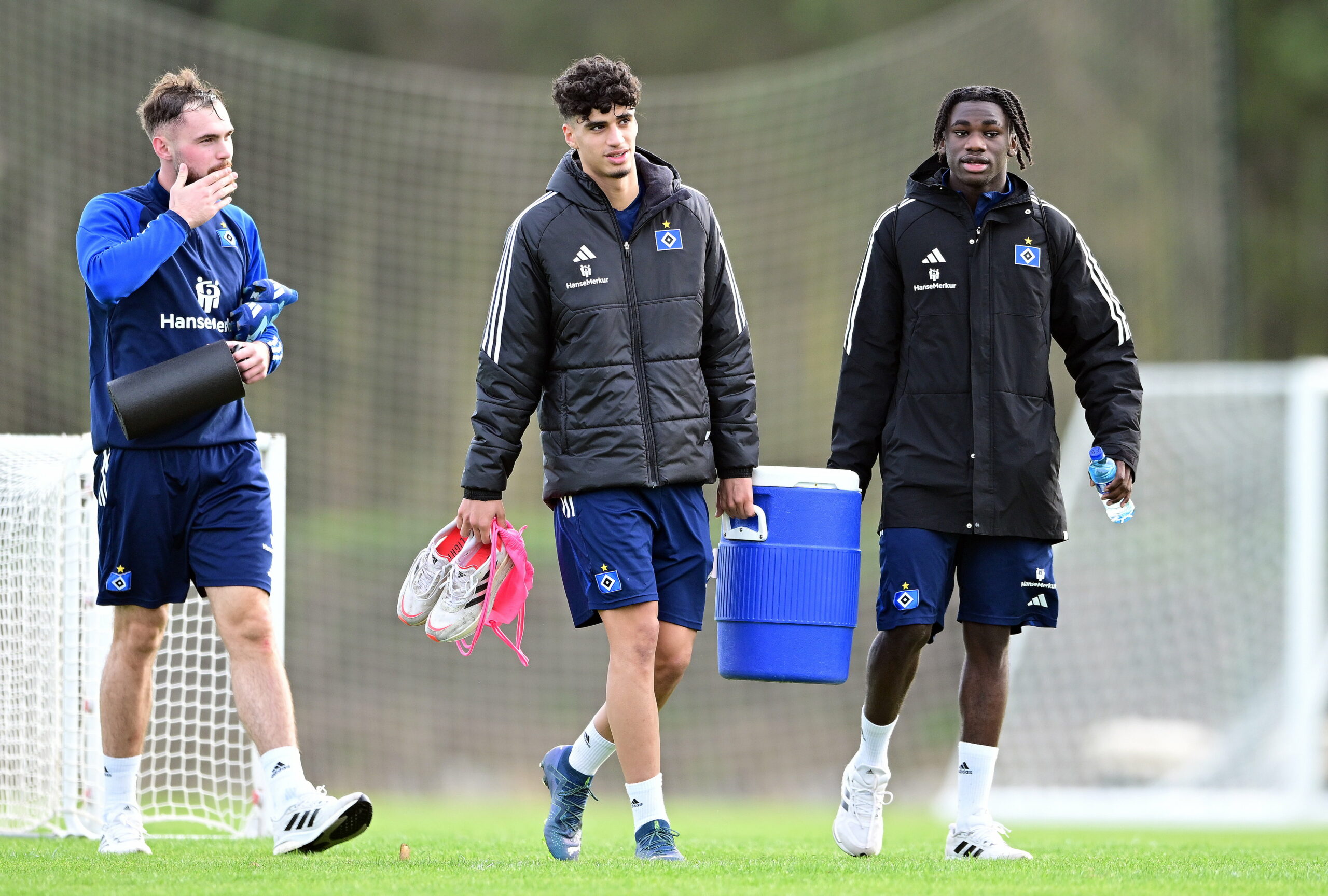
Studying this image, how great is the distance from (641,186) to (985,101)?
1.12 meters

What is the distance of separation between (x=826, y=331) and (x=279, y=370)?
551 centimetres

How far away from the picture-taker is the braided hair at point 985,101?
5.34m

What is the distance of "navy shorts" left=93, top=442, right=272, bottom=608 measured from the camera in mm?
4965

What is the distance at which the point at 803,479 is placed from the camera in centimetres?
503

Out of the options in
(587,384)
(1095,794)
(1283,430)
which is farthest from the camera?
(1283,430)

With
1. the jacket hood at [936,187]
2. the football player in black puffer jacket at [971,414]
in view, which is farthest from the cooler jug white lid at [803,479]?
the jacket hood at [936,187]

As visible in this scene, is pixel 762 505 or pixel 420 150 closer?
pixel 762 505

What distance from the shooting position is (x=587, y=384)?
4.82 meters

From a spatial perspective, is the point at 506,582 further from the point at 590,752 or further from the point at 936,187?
the point at 936,187

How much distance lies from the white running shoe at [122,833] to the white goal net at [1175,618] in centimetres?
681

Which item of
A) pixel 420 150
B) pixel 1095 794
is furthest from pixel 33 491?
pixel 420 150

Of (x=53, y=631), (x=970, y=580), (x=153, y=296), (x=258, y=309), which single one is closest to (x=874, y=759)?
(x=970, y=580)

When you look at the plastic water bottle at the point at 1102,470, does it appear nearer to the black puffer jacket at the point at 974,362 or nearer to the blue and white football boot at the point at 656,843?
the black puffer jacket at the point at 974,362

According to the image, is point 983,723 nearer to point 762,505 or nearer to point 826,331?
point 762,505
